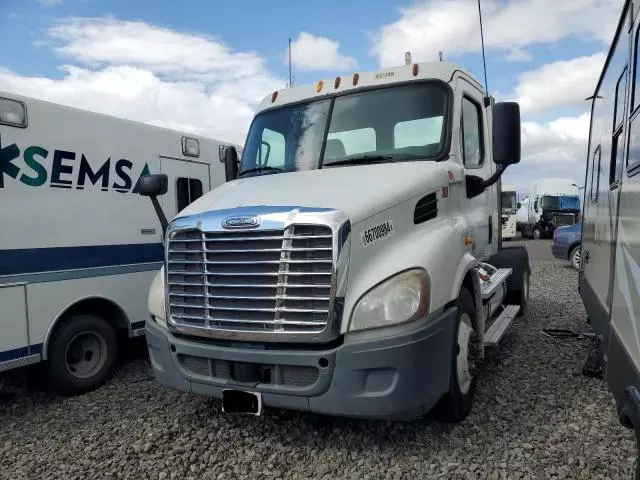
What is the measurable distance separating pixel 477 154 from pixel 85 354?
173 inches

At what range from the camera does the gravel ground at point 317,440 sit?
3309 millimetres

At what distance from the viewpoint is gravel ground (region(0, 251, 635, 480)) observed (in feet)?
10.9

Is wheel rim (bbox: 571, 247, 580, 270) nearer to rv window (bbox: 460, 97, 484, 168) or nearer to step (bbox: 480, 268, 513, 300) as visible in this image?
step (bbox: 480, 268, 513, 300)

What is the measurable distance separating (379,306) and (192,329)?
1.34m

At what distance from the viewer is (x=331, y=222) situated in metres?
3.09

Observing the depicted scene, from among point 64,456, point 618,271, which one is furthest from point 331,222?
point 64,456

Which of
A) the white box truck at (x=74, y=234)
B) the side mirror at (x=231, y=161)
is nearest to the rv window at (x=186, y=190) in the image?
the white box truck at (x=74, y=234)

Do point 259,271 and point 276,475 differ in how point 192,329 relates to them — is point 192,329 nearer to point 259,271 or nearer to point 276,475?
point 259,271

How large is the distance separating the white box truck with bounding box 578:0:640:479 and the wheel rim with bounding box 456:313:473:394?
36.6 inches

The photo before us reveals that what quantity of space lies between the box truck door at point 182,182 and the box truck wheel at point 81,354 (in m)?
1.54

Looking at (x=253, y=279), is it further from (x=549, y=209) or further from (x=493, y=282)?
(x=549, y=209)

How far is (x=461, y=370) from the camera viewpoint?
3.75m

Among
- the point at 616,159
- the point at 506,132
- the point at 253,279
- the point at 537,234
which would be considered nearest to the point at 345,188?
the point at 253,279

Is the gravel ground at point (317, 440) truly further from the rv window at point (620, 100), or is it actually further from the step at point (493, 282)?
the rv window at point (620, 100)
